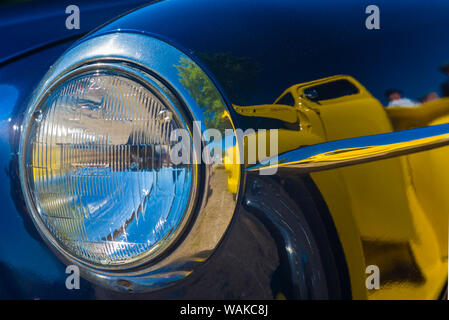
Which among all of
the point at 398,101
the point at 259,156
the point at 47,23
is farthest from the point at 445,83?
the point at 47,23

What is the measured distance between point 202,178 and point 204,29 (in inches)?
11.5

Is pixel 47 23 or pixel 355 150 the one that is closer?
pixel 355 150

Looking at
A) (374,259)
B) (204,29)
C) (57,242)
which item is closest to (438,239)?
(374,259)

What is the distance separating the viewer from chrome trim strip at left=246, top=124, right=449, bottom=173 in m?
0.74

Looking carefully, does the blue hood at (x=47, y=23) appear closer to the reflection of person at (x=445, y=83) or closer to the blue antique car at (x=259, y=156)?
the blue antique car at (x=259, y=156)

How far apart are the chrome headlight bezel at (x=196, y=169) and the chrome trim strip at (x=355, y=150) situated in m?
0.10

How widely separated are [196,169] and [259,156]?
0.11 metres

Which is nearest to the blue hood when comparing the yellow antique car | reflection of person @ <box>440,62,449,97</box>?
the yellow antique car

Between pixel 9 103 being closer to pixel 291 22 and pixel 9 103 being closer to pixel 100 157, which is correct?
pixel 100 157

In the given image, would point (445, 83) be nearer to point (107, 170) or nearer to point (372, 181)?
point (372, 181)

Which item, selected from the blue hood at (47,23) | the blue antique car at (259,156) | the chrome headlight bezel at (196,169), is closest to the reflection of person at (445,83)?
the blue antique car at (259,156)

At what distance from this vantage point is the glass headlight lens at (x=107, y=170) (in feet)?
2.47

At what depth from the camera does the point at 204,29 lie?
84cm

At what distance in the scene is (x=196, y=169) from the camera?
2.43ft
